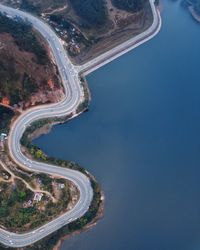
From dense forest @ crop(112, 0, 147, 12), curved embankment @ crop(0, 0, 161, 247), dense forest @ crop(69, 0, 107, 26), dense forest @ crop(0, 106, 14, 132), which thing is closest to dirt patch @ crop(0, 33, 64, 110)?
dense forest @ crop(0, 106, 14, 132)

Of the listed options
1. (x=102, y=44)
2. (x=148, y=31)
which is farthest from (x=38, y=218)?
(x=148, y=31)

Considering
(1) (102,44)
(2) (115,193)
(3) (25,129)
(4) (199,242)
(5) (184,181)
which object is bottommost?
(4) (199,242)

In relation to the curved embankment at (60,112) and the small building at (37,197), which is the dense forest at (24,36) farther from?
the small building at (37,197)

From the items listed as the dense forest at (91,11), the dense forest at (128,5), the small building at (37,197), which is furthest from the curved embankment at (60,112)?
the dense forest at (91,11)

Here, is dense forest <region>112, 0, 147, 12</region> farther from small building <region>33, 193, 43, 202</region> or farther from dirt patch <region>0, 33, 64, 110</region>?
small building <region>33, 193, 43, 202</region>

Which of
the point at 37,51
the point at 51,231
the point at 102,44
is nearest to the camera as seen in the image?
the point at 51,231

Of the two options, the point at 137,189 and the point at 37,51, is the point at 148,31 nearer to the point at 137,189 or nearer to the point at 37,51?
the point at 37,51

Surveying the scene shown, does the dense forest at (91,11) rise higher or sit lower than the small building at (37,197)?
higher
